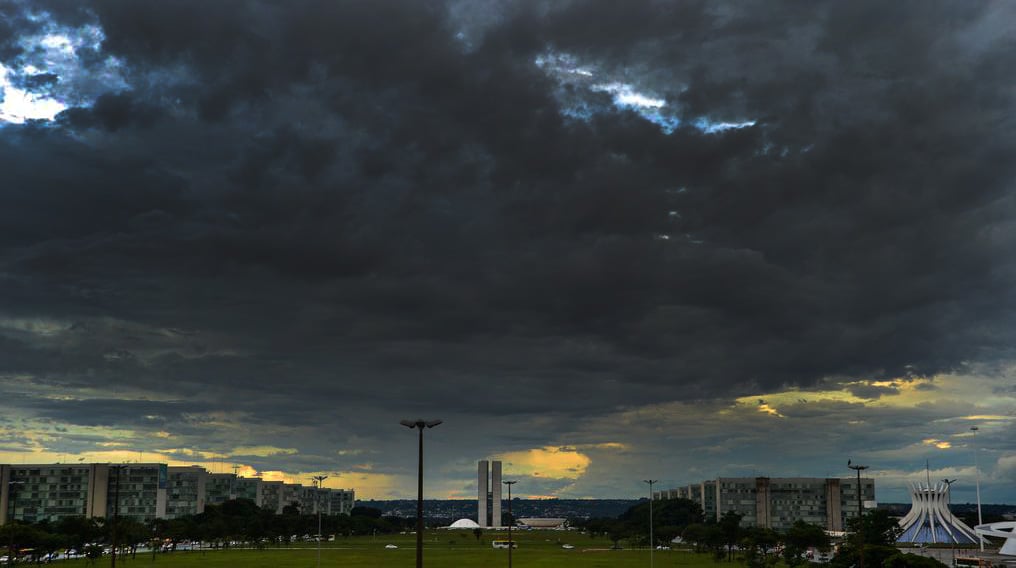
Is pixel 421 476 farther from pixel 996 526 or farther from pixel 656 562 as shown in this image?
pixel 996 526

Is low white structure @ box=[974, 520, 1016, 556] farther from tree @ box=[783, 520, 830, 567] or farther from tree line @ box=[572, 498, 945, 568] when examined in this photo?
tree @ box=[783, 520, 830, 567]

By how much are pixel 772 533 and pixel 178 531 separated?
128001mm

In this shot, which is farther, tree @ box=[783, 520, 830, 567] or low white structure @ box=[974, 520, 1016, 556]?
low white structure @ box=[974, 520, 1016, 556]

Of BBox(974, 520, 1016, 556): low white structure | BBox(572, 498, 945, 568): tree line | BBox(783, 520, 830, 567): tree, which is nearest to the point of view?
BBox(572, 498, 945, 568): tree line

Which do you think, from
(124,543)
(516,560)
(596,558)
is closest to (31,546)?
(124,543)

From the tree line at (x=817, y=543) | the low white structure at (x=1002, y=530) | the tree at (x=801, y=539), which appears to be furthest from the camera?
the low white structure at (x=1002, y=530)

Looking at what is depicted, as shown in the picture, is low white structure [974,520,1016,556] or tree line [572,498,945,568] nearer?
tree line [572,498,945,568]

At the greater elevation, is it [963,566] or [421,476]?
[421,476]

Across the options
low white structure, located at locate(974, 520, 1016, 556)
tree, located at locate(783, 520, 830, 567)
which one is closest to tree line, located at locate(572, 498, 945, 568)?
tree, located at locate(783, 520, 830, 567)

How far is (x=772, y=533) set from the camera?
15788 cm

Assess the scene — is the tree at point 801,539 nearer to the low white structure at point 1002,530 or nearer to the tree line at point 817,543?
the tree line at point 817,543

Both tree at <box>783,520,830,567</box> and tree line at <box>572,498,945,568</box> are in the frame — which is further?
tree at <box>783,520,830,567</box>

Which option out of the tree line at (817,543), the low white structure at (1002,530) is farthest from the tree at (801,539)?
the low white structure at (1002,530)

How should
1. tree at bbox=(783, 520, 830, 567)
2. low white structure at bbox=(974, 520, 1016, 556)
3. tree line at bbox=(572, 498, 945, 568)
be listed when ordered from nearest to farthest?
tree line at bbox=(572, 498, 945, 568)
tree at bbox=(783, 520, 830, 567)
low white structure at bbox=(974, 520, 1016, 556)
